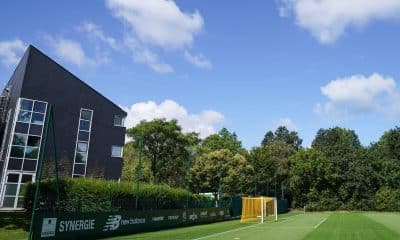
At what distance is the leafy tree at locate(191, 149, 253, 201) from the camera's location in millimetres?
56344

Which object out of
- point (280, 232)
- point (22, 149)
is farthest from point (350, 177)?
point (22, 149)

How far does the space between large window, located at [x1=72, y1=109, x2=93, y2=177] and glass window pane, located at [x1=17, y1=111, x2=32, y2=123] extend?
552 cm

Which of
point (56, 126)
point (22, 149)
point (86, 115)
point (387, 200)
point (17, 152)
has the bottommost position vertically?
point (387, 200)

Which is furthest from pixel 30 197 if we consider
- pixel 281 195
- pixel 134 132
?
pixel 281 195

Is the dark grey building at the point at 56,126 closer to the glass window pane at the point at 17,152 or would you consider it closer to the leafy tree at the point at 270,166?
the glass window pane at the point at 17,152

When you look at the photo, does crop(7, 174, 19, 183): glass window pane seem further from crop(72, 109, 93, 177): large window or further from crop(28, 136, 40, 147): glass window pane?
crop(72, 109, 93, 177): large window

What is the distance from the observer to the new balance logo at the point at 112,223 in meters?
19.8

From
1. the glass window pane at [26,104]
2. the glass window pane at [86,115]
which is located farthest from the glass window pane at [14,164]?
the glass window pane at [86,115]

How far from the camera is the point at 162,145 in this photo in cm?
5784

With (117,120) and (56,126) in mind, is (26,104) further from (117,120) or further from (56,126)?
(117,120)

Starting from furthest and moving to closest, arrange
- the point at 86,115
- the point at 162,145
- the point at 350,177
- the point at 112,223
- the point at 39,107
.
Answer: the point at 350,177
the point at 162,145
the point at 86,115
the point at 39,107
the point at 112,223

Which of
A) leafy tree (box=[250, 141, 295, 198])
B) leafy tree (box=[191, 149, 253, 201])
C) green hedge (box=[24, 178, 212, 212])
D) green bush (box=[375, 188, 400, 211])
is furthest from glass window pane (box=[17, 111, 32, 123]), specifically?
green bush (box=[375, 188, 400, 211])

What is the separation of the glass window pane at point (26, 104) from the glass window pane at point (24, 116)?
0.37 meters

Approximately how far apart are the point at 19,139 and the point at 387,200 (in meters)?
55.5
